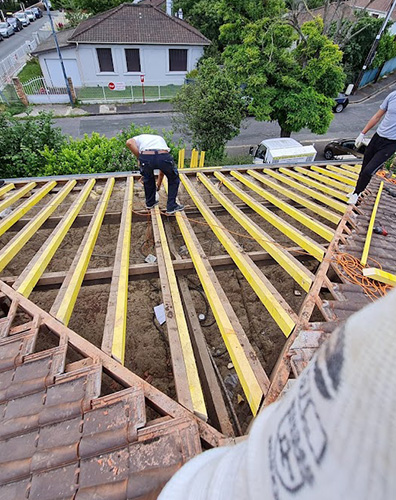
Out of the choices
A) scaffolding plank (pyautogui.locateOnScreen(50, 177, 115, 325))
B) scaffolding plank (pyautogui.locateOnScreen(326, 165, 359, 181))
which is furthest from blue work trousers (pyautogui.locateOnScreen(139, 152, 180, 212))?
scaffolding plank (pyautogui.locateOnScreen(326, 165, 359, 181))

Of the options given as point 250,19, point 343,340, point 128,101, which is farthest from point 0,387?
point 128,101

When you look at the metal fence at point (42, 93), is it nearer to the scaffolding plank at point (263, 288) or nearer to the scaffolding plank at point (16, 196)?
the scaffolding plank at point (16, 196)

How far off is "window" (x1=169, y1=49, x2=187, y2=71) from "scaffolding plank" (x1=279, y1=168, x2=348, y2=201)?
18.6m

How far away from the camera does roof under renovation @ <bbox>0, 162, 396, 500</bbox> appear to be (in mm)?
1700

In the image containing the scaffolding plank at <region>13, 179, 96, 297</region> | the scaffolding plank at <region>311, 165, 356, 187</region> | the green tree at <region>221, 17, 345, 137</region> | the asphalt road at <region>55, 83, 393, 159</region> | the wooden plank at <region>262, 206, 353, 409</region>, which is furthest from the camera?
the asphalt road at <region>55, 83, 393, 159</region>

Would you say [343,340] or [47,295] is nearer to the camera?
[343,340]

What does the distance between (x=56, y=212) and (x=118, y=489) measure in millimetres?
4782

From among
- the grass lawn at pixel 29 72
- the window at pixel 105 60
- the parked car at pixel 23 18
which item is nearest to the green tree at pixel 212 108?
the window at pixel 105 60

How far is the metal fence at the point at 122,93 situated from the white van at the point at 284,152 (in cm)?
1106

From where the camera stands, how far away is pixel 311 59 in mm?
11500

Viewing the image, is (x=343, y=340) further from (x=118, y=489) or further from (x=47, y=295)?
(x=47, y=295)

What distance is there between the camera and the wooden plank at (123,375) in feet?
6.12

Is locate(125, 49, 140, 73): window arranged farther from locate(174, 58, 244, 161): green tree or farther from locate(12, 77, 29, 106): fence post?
locate(174, 58, 244, 161): green tree

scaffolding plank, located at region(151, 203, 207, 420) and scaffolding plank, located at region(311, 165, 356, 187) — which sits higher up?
scaffolding plank, located at region(151, 203, 207, 420)
